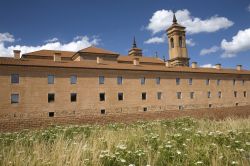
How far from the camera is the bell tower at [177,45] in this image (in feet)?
198

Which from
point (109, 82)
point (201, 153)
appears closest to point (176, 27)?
point (109, 82)

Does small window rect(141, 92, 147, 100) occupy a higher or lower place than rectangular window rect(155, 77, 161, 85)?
lower

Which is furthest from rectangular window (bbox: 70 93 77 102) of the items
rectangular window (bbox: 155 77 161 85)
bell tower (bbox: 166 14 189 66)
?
bell tower (bbox: 166 14 189 66)

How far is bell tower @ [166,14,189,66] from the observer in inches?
2372

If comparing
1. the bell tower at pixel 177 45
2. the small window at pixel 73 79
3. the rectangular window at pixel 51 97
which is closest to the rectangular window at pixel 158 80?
the small window at pixel 73 79

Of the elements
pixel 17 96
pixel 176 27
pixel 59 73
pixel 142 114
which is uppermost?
pixel 176 27

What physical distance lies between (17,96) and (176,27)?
143ft

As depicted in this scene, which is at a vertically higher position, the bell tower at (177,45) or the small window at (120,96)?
the bell tower at (177,45)

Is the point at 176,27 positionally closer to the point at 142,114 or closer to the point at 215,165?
the point at 142,114

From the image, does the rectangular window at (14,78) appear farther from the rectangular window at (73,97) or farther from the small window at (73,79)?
the rectangular window at (73,97)

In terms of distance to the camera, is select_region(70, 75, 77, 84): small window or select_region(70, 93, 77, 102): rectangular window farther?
select_region(70, 75, 77, 84): small window

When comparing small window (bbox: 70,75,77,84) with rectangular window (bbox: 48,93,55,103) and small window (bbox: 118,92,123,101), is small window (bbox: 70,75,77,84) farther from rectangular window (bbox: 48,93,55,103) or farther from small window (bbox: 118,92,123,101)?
small window (bbox: 118,92,123,101)

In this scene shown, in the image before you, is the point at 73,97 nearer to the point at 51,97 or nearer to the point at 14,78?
the point at 51,97

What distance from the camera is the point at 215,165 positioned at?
4898 millimetres
